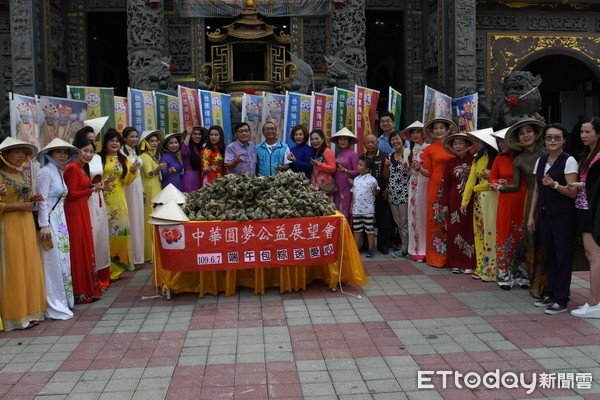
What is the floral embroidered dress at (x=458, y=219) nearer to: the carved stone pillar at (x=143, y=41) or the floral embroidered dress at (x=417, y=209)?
the floral embroidered dress at (x=417, y=209)

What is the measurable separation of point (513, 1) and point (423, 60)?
2529mm

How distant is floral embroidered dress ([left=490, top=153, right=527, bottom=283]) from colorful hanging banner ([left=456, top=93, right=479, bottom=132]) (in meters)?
2.50

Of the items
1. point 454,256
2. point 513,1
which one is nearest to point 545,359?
point 454,256

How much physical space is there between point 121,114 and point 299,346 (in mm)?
5139

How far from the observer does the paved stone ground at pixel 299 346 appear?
3.41 metres

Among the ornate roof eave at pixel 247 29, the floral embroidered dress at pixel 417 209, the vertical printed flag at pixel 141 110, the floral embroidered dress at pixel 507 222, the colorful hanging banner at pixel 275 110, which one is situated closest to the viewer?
the floral embroidered dress at pixel 507 222

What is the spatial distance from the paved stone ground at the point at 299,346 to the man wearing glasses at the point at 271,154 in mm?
2158

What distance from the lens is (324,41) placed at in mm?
12656

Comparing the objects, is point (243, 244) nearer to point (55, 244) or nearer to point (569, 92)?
point (55, 244)

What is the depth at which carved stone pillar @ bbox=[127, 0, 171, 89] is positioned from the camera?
11234mm

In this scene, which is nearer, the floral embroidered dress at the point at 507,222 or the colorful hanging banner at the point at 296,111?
the floral embroidered dress at the point at 507,222

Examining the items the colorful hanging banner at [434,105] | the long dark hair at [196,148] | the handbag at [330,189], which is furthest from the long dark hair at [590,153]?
the long dark hair at [196,148]

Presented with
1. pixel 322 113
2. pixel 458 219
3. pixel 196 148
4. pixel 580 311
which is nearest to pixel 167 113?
pixel 196 148

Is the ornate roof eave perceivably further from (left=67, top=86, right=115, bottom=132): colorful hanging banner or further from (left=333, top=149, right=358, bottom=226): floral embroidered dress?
(left=333, top=149, right=358, bottom=226): floral embroidered dress
